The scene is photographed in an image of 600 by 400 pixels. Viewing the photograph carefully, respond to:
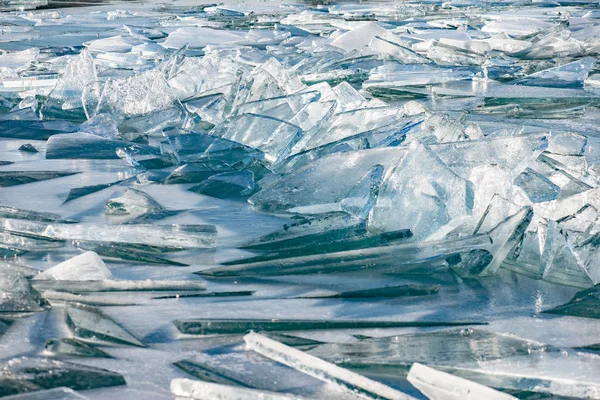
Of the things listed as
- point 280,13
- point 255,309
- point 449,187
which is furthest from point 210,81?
point 280,13

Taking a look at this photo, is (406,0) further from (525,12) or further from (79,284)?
(79,284)

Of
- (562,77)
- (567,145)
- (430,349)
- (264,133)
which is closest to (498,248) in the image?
(430,349)

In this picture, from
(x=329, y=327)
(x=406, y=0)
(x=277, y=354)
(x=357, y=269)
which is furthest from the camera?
(x=406, y=0)

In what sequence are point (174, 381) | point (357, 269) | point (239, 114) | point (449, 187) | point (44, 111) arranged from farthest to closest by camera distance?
point (44, 111) < point (239, 114) < point (449, 187) < point (357, 269) < point (174, 381)

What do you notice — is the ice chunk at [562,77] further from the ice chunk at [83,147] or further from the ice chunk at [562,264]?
the ice chunk at [562,264]

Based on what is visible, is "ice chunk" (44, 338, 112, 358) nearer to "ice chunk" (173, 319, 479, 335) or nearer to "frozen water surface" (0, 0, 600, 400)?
"frozen water surface" (0, 0, 600, 400)

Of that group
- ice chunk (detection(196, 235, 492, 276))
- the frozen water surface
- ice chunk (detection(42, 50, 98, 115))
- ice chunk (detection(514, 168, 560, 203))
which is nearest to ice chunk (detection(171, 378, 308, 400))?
the frozen water surface
